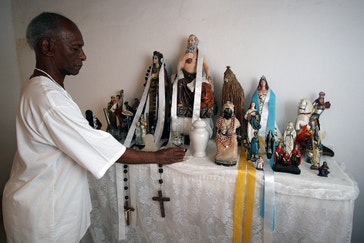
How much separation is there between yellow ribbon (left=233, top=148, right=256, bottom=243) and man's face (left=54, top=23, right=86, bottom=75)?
0.89 metres

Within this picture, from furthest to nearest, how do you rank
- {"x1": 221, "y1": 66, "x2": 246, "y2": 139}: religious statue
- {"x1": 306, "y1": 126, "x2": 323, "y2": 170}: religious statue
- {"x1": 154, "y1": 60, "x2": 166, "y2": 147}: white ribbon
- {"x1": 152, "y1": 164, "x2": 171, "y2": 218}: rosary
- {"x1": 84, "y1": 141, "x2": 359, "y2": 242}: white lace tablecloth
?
{"x1": 154, "y1": 60, "x2": 166, "y2": 147}: white ribbon < {"x1": 221, "y1": 66, "x2": 246, "y2": 139}: religious statue < {"x1": 152, "y1": 164, "x2": 171, "y2": 218}: rosary < {"x1": 306, "y1": 126, "x2": 323, "y2": 170}: religious statue < {"x1": 84, "y1": 141, "x2": 359, "y2": 242}: white lace tablecloth

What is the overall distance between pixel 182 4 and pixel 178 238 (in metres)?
1.46

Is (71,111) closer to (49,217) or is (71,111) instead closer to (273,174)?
(49,217)

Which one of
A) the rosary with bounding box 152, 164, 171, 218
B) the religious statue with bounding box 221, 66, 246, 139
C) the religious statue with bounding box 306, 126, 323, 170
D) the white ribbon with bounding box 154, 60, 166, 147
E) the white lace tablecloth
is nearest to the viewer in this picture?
the white lace tablecloth

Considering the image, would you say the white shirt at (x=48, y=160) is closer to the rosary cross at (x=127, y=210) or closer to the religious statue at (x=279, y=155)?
the rosary cross at (x=127, y=210)

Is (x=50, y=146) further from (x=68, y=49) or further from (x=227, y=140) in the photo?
(x=227, y=140)

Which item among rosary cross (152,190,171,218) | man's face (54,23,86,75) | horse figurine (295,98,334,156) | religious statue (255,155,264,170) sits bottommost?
rosary cross (152,190,171,218)

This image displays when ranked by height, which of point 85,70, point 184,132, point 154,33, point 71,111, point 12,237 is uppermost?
point 154,33

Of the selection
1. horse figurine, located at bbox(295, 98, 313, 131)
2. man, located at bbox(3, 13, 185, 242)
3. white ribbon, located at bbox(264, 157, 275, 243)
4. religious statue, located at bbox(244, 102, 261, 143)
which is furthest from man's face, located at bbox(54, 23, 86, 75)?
horse figurine, located at bbox(295, 98, 313, 131)

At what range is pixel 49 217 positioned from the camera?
916 mm

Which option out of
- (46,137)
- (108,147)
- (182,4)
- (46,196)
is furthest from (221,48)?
(46,196)

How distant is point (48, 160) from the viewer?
35.0 inches

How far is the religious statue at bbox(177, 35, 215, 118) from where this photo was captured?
1.33 meters

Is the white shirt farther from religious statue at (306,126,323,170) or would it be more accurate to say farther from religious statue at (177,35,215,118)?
religious statue at (306,126,323,170)
